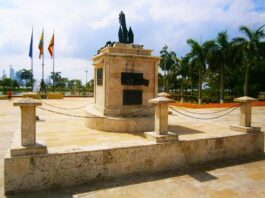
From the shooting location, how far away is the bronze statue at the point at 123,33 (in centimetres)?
976

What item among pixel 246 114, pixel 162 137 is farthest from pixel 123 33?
pixel 246 114

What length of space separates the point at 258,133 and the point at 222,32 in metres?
22.5

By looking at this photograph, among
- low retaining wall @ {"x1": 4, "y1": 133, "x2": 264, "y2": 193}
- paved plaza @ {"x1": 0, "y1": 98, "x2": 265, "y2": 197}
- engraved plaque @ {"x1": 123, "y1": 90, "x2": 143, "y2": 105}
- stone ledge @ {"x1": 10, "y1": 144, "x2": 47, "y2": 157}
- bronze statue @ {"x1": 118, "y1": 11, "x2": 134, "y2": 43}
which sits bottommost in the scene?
paved plaza @ {"x1": 0, "y1": 98, "x2": 265, "y2": 197}

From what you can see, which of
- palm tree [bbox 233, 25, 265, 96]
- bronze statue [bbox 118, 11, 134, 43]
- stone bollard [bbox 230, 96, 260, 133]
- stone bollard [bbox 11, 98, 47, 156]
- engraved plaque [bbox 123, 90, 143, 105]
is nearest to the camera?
stone bollard [bbox 11, 98, 47, 156]

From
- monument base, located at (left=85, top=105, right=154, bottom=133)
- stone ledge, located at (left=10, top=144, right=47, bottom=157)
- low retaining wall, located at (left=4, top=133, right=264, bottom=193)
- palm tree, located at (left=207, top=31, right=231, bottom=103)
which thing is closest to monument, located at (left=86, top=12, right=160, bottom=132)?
monument base, located at (left=85, top=105, right=154, bottom=133)

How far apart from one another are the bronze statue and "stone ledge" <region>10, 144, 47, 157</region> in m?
6.13

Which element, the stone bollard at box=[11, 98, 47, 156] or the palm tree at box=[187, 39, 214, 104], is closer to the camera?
the stone bollard at box=[11, 98, 47, 156]

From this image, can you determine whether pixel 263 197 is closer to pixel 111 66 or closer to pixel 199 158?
pixel 199 158

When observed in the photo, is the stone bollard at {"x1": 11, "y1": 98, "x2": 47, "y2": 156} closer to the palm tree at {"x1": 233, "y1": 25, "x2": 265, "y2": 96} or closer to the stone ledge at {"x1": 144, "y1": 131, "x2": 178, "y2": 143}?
the stone ledge at {"x1": 144, "y1": 131, "x2": 178, "y2": 143}

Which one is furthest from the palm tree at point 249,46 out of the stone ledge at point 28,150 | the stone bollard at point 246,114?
the stone ledge at point 28,150

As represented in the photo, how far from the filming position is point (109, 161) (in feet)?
18.5

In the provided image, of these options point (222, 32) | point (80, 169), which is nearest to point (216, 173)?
point (80, 169)

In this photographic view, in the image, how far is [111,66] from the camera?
872cm

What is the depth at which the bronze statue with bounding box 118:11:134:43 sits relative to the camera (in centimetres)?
976
